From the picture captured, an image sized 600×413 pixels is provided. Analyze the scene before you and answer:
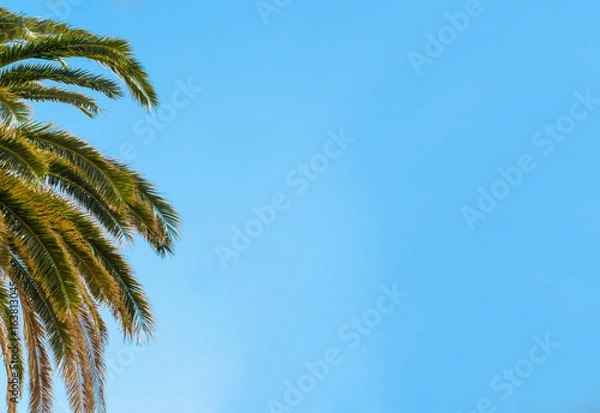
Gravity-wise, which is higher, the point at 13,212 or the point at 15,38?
the point at 15,38

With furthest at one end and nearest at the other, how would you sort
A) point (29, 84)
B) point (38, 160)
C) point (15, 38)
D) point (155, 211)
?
1. point (155, 211)
2. point (29, 84)
3. point (15, 38)
4. point (38, 160)

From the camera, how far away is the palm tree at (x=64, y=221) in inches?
446

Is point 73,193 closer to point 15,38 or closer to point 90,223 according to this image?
point 90,223

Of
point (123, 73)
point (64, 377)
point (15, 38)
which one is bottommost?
point (64, 377)

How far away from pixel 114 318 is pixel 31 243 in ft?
9.58

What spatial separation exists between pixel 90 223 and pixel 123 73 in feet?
8.52

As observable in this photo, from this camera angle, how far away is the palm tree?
446 inches

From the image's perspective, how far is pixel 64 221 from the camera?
474 inches

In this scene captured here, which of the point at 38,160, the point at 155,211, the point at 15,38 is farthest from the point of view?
the point at 155,211

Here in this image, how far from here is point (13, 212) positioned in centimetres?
1134

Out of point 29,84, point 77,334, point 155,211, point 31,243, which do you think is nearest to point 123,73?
point 29,84

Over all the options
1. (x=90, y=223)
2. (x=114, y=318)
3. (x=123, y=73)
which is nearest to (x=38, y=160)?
(x=90, y=223)

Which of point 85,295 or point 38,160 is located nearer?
point 38,160

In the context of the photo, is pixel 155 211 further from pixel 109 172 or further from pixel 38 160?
pixel 38 160
